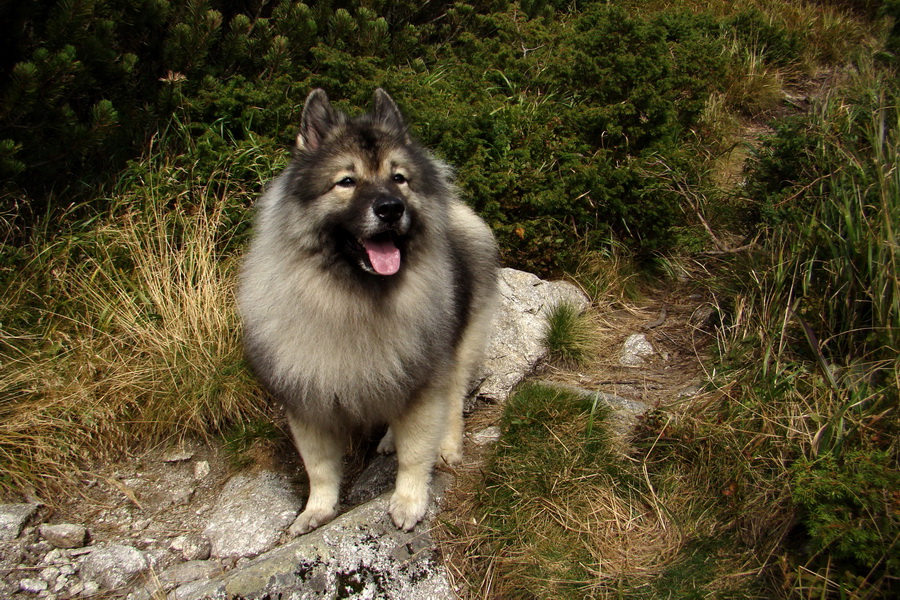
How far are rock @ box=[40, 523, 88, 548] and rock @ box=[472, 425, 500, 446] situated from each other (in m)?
2.05

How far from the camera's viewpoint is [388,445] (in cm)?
369

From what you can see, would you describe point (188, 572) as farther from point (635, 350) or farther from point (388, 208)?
point (635, 350)

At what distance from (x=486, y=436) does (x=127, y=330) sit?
2.29 m

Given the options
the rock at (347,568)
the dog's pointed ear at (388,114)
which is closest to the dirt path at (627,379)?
the rock at (347,568)

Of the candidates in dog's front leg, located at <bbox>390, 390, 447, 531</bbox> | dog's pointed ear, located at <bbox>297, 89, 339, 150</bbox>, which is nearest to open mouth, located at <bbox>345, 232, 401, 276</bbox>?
dog's pointed ear, located at <bbox>297, 89, 339, 150</bbox>

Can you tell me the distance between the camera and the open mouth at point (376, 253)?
8.89ft

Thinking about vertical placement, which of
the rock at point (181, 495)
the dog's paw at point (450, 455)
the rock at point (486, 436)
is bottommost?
the rock at point (181, 495)

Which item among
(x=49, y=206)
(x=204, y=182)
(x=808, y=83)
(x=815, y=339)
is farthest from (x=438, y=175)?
(x=808, y=83)

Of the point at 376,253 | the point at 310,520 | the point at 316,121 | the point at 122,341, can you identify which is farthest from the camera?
the point at 122,341

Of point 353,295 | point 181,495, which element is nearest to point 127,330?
point 181,495

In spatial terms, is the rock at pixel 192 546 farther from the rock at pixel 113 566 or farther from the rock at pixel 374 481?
the rock at pixel 374 481

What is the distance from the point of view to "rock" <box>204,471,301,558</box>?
324 cm

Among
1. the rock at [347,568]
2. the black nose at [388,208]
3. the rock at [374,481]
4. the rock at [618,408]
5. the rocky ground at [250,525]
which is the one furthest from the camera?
the rock at [374,481]

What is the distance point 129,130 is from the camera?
4.46 metres
